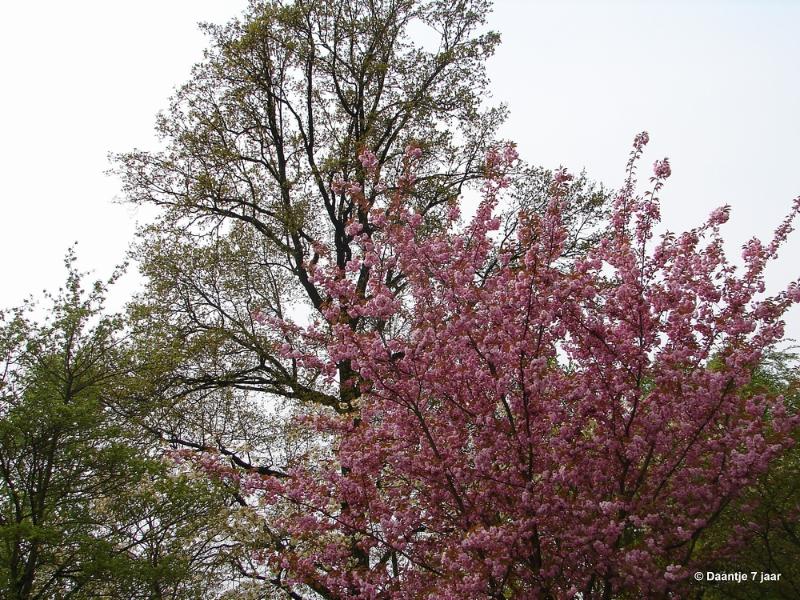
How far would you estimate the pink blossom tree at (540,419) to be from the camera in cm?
515

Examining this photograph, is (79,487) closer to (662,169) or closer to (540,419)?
(540,419)

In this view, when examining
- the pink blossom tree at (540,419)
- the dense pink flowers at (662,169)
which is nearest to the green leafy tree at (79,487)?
the pink blossom tree at (540,419)

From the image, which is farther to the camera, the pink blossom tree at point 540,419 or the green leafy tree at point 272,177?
the green leafy tree at point 272,177

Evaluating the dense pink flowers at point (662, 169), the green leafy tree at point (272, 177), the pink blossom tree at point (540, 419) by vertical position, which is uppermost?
the green leafy tree at point (272, 177)

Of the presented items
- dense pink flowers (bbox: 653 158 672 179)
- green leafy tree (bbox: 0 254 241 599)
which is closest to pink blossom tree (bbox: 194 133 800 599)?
dense pink flowers (bbox: 653 158 672 179)

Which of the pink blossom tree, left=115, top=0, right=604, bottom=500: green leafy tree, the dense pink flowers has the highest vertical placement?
left=115, top=0, right=604, bottom=500: green leafy tree

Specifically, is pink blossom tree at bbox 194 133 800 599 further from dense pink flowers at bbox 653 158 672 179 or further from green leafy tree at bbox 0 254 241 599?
green leafy tree at bbox 0 254 241 599

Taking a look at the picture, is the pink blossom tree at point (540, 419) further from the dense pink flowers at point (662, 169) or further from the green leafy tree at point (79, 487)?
the green leafy tree at point (79, 487)

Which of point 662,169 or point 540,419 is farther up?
point 662,169

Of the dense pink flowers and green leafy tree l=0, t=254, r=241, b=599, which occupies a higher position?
the dense pink flowers

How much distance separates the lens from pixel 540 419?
19.1ft

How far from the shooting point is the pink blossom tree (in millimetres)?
5148

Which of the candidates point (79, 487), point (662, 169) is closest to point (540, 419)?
point (662, 169)

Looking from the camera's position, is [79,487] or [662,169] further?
[79,487]
